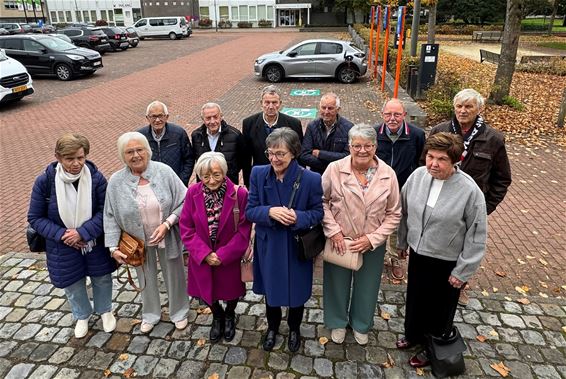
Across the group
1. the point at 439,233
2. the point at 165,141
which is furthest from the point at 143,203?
the point at 439,233

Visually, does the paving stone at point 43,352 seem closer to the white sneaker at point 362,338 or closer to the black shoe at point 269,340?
the black shoe at point 269,340

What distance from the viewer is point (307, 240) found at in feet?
10.4

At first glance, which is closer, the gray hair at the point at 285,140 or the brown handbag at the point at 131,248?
the gray hair at the point at 285,140

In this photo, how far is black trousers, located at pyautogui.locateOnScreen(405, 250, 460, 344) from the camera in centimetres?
322

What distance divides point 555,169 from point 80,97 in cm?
1445

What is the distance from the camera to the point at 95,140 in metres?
9.81

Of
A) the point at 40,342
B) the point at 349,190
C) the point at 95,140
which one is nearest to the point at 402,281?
the point at 349,190

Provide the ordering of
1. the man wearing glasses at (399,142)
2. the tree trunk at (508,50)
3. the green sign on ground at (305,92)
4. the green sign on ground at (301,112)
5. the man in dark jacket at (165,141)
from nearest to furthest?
the man wearing glasses at (399,142)
the man in dark jacket at (165,141)
the tree trunk at (508,50)
the green sign on ground at (301,112)
the green sign on ground at (305,92)

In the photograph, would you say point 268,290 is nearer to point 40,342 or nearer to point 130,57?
point 40,342

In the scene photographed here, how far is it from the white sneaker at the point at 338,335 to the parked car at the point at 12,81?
13.1 m

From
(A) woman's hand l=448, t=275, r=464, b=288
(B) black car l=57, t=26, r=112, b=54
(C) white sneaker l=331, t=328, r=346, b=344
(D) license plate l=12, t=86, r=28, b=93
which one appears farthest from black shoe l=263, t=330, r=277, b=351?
(B) black car l=57, t=26, r=112, b=54

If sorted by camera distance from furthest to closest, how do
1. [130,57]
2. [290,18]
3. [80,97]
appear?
[290,18] < [130,57] < [80,97]

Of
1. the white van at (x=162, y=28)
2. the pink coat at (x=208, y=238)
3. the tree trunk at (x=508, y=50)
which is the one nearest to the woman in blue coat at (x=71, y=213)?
the pink coat at (x=208, y=238)

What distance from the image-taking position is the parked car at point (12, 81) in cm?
1238
